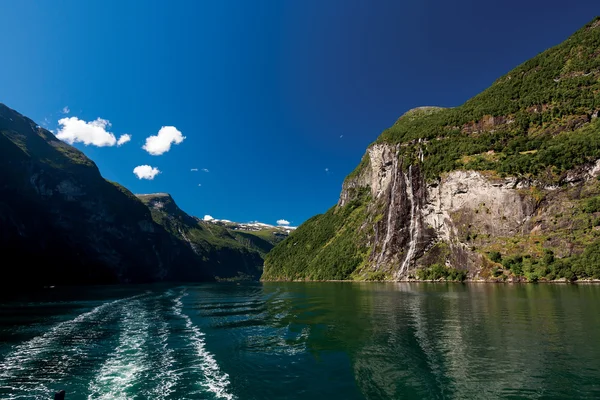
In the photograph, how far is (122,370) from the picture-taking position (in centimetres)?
1892

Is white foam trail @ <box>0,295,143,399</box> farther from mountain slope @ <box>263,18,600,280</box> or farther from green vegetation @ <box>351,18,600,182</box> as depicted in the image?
green vegetation @ <box>351,18,600,182</box>

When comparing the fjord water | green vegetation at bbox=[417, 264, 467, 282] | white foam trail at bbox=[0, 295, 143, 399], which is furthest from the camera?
green vegetation at bbox=[417, 264, 467, 282]

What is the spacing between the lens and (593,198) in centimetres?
8056

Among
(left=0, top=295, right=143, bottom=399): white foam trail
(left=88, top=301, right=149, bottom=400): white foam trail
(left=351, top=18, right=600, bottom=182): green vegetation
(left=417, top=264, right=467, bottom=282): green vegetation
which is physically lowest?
(left=0, top=295, right=143, bottom=399): white foam trail

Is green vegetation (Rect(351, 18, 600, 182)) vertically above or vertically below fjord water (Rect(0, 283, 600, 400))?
above


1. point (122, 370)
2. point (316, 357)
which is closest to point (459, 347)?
point (316, 357)

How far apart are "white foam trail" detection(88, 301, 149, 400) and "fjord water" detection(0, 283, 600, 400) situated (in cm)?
8

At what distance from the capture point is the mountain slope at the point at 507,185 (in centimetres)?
8344

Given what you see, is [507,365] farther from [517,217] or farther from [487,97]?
[487,97]

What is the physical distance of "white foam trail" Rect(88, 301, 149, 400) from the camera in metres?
15.7

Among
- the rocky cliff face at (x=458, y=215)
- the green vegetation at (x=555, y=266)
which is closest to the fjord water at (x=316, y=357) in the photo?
the green vegetation at (x=555, y=266)

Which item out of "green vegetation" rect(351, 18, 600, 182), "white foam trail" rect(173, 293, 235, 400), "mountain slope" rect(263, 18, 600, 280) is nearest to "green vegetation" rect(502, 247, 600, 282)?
"mountain slope" rect(263, 18, 600, 280)

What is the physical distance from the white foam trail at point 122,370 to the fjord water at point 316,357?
84 mm

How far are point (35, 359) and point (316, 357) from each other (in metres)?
17.9
